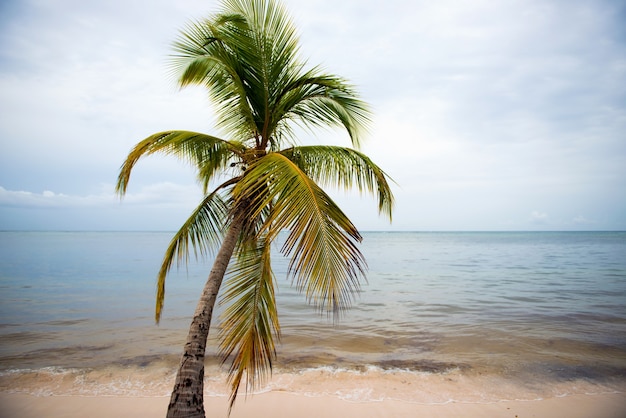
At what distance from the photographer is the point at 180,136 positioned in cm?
404

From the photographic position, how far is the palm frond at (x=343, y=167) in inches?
180

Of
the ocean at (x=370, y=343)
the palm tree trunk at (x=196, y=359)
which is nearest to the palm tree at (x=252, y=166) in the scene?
the palm tree trunk at (x=196, y=359)

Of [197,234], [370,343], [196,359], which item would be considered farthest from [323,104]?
[370,343]

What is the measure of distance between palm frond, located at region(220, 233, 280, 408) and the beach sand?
7.75 ft

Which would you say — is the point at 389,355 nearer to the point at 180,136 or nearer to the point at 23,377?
the point at 180,136

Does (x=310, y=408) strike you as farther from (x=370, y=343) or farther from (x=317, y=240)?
(x=317, y=240)

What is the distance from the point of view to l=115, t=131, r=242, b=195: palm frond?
3.89 meters

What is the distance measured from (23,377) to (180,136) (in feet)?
23.5

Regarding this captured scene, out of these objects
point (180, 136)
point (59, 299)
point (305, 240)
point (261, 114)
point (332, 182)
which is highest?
point (261, 114)

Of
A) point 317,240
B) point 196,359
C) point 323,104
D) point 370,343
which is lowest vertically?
point 370,343

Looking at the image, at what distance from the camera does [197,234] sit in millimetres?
4863

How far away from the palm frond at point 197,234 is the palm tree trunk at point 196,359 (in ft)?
1.96

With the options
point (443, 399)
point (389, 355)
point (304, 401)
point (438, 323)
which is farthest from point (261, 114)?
point (438, 323)

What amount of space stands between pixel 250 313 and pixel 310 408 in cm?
310
